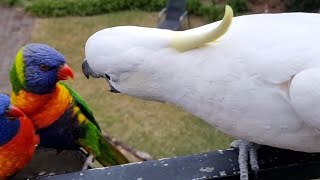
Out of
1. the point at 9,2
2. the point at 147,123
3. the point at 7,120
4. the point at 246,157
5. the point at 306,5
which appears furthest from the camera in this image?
the point at 9,2

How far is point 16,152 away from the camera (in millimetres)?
1088

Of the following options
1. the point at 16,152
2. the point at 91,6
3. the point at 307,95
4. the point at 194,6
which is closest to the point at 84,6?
the point at 91,6

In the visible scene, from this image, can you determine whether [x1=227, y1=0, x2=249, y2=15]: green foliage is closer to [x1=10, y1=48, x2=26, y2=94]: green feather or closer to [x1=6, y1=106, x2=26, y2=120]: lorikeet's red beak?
[x1=10, y1=48, x2=26, y2=94]: green feather

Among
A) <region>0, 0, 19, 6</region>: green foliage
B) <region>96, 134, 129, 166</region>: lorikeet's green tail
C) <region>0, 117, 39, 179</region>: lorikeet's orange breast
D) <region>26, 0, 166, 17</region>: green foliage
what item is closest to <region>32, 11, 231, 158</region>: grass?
<region>26, 0, 166, 17</region>: green foliage

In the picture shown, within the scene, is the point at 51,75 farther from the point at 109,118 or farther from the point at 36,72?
the point at 109,118

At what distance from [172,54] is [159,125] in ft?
5.24

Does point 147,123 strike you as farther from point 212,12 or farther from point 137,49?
point 137,49

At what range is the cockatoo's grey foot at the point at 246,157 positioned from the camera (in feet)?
2.86

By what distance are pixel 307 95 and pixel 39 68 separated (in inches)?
25.7

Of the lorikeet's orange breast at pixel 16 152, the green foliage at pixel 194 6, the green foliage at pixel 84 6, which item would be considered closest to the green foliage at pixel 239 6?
the green foliage at pixel 194 6

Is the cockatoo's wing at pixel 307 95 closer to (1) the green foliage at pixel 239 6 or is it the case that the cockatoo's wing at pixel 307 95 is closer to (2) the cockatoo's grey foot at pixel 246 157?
(2) the cockatoo's grey foot at pixel 246 157

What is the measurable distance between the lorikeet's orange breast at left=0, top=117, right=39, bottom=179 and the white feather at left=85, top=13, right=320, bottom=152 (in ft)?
0.96

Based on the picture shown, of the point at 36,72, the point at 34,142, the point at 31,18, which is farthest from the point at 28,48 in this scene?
the point at 31,18

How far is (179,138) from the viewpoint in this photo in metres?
2.36
